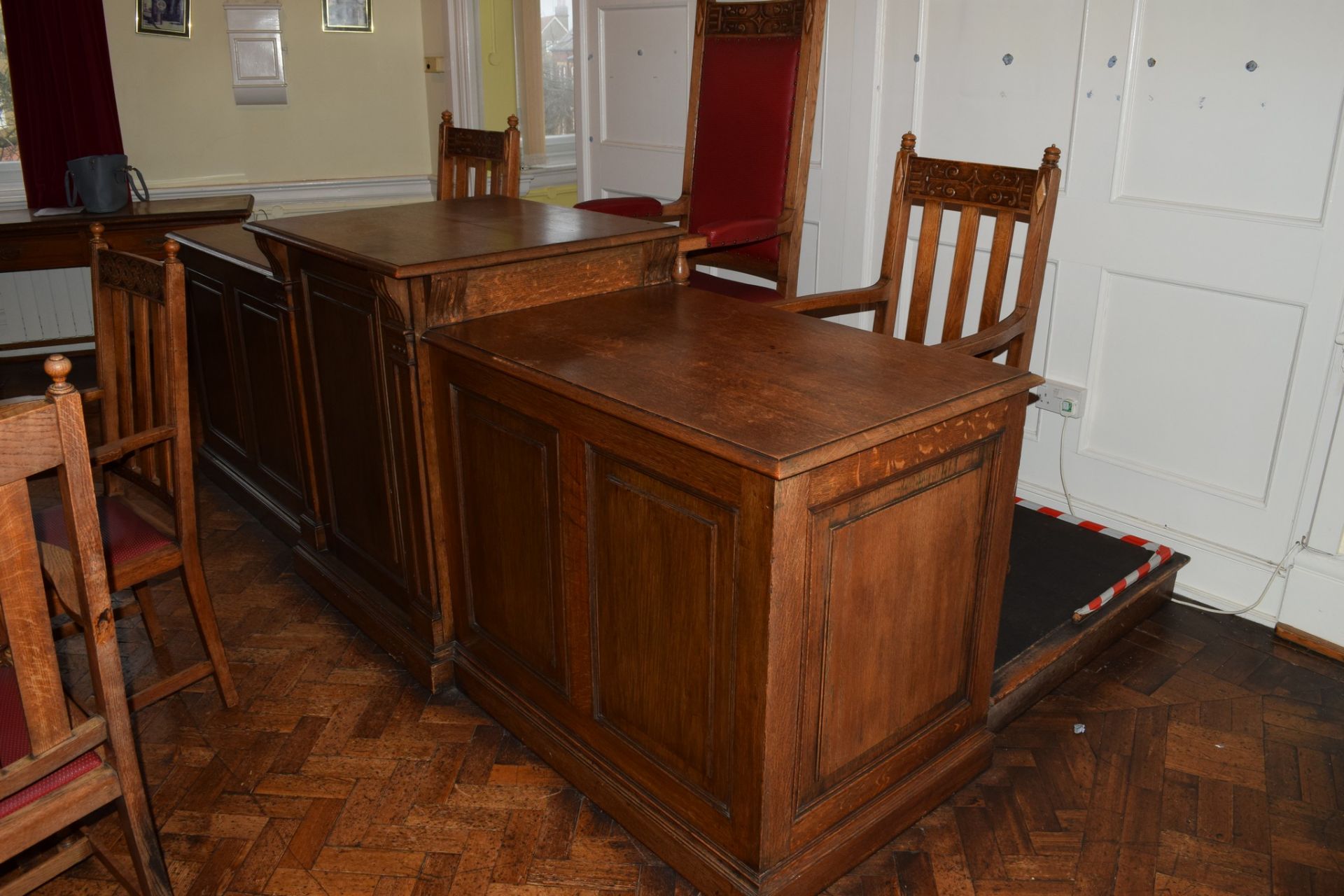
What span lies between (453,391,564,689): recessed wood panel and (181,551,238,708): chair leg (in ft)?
1.75

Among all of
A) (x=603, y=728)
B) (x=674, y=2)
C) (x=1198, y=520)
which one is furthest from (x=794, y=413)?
(x=674, y=2)

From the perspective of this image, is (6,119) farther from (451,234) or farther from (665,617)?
(665,617)

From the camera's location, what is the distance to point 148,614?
2.35m

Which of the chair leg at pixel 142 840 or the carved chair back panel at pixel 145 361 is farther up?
the carved chair back panel at pixel 145 361

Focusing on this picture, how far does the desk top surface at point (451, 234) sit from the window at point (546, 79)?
278 centimetres

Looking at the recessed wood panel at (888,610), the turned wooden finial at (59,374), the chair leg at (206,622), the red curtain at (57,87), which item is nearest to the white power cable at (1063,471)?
the recessed wood panel at (888,610)

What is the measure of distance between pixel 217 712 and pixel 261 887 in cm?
57

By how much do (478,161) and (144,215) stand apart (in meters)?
1.59

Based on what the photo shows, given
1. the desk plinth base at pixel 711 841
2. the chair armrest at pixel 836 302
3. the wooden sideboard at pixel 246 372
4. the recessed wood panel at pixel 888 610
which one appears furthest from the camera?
the wooden sideboard at pixel 246 372

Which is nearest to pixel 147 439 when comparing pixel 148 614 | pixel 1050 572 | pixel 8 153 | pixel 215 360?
pixel 148 614

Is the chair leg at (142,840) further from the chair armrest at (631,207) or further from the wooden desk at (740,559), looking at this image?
the chair armrest at (631,207)

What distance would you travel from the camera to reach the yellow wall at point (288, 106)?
4.34m

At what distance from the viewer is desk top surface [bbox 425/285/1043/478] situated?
142 cm

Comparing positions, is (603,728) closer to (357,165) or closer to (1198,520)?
(1198,520)
